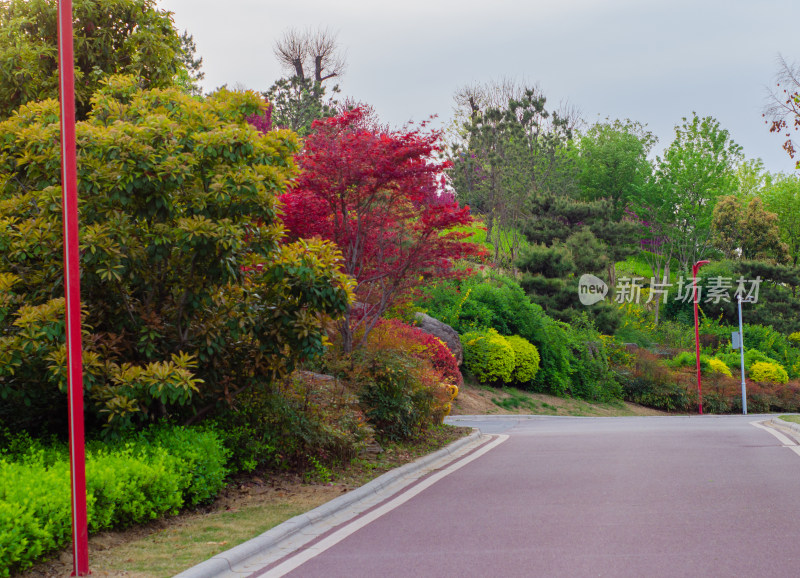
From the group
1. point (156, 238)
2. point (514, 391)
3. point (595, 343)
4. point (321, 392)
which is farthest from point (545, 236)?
point (156, 238)

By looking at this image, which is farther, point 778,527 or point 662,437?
point 662,437

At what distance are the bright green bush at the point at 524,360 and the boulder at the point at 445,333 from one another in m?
3.12

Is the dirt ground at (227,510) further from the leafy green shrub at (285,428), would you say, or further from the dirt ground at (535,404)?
the dirt ground at (535,404)

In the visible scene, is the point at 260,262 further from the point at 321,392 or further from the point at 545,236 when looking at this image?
the point at 545,236

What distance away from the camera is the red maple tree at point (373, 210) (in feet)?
44.2

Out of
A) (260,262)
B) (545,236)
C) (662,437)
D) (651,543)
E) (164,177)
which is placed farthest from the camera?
(545,236)

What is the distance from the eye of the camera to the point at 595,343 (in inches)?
1396

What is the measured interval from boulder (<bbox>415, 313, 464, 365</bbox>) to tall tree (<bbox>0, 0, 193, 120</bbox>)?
17.5 meters

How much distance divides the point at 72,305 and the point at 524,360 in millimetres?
26401

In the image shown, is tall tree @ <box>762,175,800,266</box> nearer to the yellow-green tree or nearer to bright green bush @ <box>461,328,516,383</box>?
bright green bush @ <box>461,328,516,383</box>

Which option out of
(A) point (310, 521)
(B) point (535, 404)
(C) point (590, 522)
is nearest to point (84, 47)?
(A) point (310, 521)

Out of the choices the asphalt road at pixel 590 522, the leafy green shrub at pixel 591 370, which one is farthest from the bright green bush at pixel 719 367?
the asphalt road at pixel 590 522

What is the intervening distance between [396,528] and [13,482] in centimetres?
330

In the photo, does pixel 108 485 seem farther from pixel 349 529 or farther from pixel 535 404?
pixel 535 404
